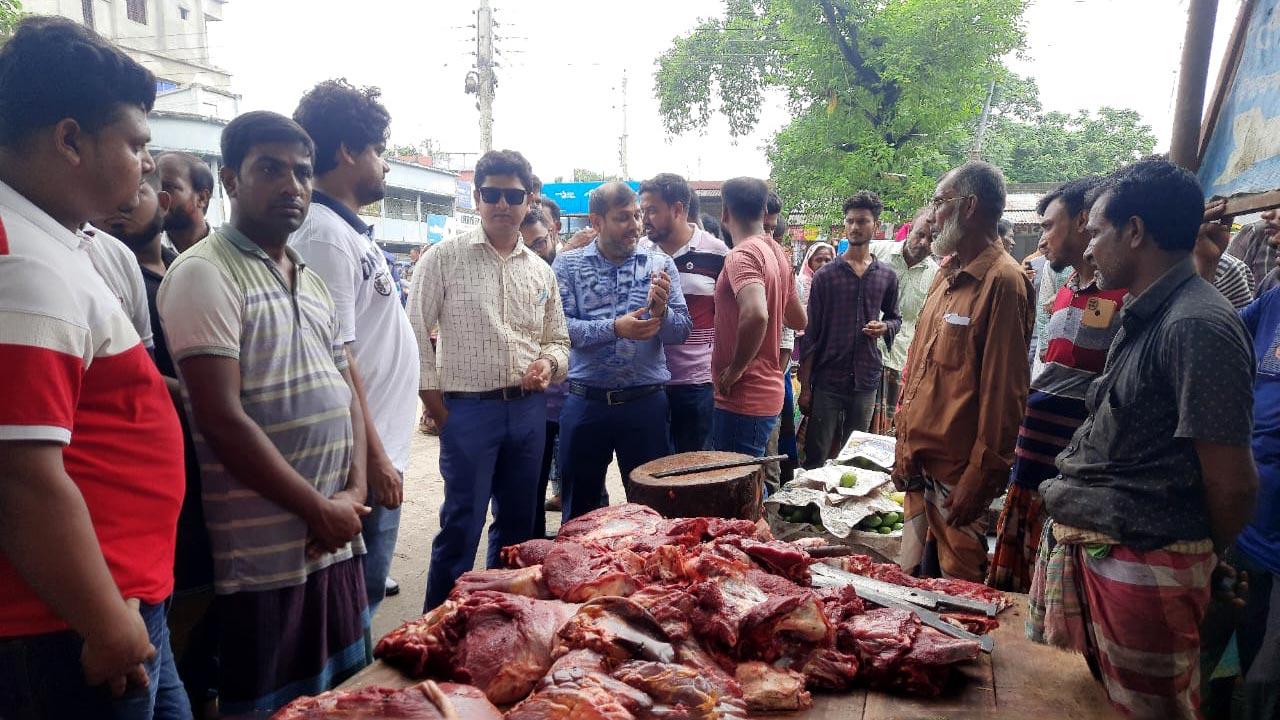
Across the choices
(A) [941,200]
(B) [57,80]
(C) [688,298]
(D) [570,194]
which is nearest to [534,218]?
(C) [688,298]

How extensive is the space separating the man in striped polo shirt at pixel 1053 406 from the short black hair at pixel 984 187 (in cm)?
36

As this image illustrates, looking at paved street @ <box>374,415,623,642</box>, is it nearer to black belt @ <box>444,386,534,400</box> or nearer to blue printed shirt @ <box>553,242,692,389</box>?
black belt @ <box>444,386,534,400</box>

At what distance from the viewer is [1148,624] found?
1945mm

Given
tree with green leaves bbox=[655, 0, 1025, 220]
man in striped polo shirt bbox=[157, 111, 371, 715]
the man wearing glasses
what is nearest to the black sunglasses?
the man wearing glasses

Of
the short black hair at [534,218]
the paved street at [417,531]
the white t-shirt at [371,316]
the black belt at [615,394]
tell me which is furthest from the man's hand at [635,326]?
the short black hair at [534,218]

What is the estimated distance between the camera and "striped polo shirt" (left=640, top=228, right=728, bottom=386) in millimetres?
4637

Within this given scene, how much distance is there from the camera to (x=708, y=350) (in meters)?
4.73

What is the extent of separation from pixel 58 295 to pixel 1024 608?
2.85m

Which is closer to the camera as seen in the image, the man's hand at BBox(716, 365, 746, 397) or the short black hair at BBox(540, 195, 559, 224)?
the man's hand at BBox(716, 365, 746, 397)

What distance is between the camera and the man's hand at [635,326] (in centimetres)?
403

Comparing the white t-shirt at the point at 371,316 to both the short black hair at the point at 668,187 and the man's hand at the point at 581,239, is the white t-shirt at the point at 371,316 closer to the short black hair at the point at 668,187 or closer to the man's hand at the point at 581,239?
the short black hair at the point at 668,187

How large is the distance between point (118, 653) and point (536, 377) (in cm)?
232

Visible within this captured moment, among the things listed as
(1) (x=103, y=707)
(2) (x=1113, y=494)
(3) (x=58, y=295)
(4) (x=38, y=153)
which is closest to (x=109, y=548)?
(1) (x=103, y=707)

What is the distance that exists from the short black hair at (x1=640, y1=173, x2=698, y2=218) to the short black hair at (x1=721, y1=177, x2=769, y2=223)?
34cm
